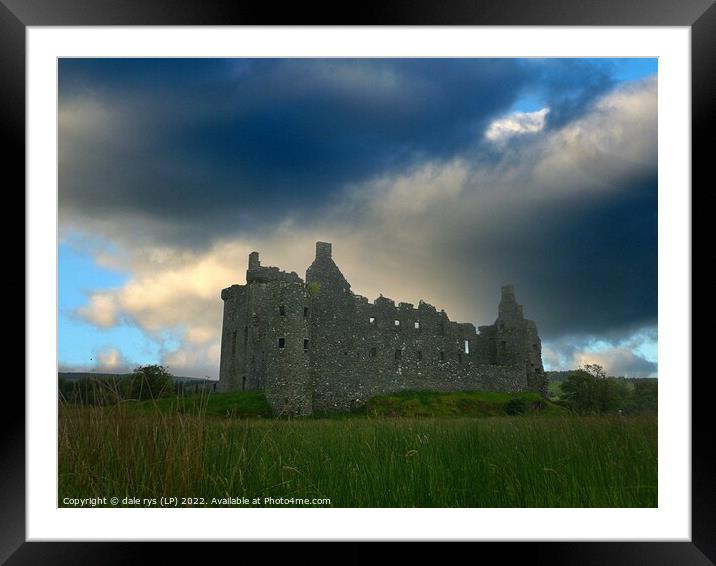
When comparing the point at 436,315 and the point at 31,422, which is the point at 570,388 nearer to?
the point at 436,315

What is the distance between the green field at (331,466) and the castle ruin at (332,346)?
2200 centimetres

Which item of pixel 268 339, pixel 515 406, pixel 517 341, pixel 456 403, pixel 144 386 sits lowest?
pixel 515 406

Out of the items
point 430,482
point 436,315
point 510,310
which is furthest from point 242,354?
point 430,482

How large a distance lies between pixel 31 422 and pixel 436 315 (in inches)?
1690

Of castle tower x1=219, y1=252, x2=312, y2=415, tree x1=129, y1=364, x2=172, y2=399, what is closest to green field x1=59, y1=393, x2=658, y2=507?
tree x1=129, y1=364, x2=172, y2=399

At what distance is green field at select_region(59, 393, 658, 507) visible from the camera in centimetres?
619

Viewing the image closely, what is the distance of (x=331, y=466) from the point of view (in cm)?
697

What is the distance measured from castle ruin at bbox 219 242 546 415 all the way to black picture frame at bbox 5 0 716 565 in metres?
23.5

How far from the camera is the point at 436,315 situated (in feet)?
156

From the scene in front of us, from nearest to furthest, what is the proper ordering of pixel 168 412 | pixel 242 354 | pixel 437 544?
pixel 437 544 < pixel 168 412 < pixel 242 354

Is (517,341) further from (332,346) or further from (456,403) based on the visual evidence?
(332,346)

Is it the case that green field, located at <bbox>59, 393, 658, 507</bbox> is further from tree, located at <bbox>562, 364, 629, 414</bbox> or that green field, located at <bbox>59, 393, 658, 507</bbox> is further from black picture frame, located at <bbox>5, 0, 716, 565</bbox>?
tree, located at <bbox>562, 364, 629, 414</bbox>

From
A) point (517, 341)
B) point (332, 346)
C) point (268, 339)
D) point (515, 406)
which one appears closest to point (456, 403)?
point (515, 406)

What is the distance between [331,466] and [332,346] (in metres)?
30.7
